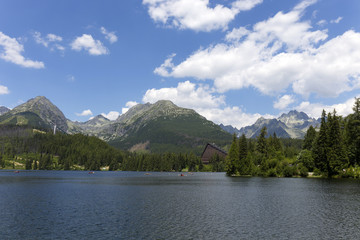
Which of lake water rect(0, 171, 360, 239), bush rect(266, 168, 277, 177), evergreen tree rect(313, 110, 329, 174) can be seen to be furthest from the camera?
bush rect(266, 168, 277, 177)

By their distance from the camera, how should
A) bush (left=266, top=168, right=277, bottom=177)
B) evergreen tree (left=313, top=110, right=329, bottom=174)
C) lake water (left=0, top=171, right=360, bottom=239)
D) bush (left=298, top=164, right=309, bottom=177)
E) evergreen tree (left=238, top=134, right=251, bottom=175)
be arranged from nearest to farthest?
lake water (left=0, top=171, right=360, bottom=239), evergreen tree (left=313, top=110, right=329, bottom=174), bush (left=298, top=164, right=309, bottom=177), bush (left=266, top=168, right=277, bottom=177), evergreen tree (left=238, top=134, right=251, bottom=175)

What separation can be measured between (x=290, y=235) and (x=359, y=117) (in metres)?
138

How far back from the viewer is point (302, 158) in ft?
541

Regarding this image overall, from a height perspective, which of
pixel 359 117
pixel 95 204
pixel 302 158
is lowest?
pixel 95 204

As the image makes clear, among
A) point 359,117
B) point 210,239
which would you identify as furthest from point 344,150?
point 210,239

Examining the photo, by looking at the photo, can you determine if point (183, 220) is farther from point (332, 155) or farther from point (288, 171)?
point (288, 171)

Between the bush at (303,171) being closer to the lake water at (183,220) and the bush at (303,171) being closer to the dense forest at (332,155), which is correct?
the dense forest at (332,155)

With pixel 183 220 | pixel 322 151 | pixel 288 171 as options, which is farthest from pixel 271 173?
pixel 183 220

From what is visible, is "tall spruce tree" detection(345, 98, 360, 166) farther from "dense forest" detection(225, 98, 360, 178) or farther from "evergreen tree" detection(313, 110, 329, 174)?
"evergreen tree" detection(313, 110, 329, 174)

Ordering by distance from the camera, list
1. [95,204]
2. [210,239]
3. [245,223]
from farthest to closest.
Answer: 1. [95,204]
2. [245,223]
3. [210,239]

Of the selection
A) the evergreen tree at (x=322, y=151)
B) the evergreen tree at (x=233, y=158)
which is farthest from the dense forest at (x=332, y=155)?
the evergreen tree at (x=233, y=158)

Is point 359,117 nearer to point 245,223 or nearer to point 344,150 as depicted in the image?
point 344,150

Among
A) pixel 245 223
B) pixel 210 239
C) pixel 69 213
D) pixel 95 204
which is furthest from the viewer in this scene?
pixel 95 204

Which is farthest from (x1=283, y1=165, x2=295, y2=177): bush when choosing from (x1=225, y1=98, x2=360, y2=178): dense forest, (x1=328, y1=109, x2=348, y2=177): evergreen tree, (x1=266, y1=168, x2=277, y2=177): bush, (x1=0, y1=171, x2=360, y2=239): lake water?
(x1=0, y1=171, x2=360, y2=239): lake water
